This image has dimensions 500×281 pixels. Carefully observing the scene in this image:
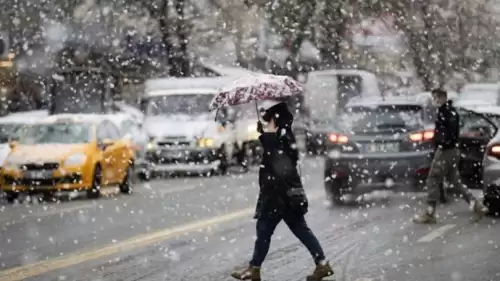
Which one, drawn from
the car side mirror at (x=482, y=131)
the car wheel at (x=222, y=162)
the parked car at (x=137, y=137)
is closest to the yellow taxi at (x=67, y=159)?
the parked car at (x=137, y=137)

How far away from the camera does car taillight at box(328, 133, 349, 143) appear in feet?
51.5

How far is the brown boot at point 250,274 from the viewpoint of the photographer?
866 cm

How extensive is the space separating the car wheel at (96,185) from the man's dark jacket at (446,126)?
752 centimetres

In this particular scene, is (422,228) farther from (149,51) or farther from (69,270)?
(149,51)

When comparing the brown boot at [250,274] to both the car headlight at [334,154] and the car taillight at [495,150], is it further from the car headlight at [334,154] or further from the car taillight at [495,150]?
the car headlight at [334,154]

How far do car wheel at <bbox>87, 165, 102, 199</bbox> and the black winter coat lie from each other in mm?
10353

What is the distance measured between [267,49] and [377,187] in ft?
114

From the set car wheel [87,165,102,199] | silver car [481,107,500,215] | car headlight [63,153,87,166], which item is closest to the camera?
silver car [481,107,500,215]

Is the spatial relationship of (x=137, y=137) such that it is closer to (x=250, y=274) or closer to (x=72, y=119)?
(x=72, y=119)

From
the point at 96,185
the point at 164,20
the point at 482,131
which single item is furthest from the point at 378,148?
the point at 164,20

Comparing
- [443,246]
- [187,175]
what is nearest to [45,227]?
[443,246]

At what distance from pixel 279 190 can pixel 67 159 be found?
1030 centimetres

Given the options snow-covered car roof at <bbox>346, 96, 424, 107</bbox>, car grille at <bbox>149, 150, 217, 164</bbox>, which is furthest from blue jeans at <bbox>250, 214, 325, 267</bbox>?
car grille at <bbox>149, 150, 217, 164</bbox>

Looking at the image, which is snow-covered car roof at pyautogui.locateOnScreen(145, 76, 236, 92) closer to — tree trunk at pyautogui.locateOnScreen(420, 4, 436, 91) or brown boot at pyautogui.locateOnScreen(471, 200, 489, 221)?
brown boot at pyautogui.locateOnScreen(471, 200, 489, 221)
